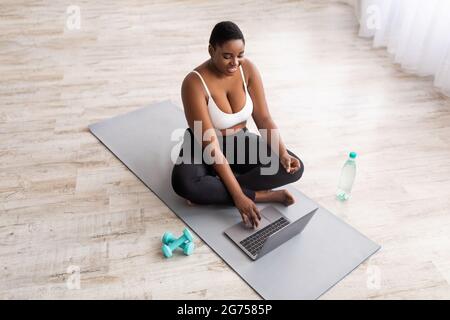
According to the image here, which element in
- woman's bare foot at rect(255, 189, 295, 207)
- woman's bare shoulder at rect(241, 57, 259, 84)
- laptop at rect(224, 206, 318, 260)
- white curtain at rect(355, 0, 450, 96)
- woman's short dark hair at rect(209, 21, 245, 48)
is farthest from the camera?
white curtain at rect(355, 0, 450, 96)

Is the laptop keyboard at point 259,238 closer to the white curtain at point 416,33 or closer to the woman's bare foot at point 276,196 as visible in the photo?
the woman's bare foot at point 276,196

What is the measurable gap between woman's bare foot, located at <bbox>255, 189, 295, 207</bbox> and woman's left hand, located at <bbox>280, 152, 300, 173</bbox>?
102 millimetres

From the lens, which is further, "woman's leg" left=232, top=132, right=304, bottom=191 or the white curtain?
the white curtain

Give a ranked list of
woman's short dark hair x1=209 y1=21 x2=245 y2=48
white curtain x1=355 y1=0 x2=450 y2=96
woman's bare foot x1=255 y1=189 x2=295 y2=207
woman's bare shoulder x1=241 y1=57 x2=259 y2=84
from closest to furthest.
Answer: woman's short dark hair x1=209 y1=21 x2=245 y2=48
woman's bare shoulder x1=241 y1=57 x2=259 y2=84
woman's bare foot x1=255 y1=189 x2=295 y2=207
white curtain x1=355 y1=0 x2=450 y2=96

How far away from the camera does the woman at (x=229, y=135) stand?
147 centimetres

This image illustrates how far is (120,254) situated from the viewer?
1.46 metres

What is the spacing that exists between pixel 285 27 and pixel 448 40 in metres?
1.16

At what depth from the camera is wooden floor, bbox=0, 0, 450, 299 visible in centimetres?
141

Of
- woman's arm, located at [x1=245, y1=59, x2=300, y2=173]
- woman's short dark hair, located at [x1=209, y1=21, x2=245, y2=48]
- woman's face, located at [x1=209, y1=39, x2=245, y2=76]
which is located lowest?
woman's arm, located at [x1=245, y1=59, x2=300, y2=173]

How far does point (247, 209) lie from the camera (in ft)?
4.93

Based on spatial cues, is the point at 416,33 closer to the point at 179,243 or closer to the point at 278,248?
the point at 278,248

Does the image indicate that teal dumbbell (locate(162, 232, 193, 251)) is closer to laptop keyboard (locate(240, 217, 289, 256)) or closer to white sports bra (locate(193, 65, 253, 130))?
laptop keyboard (locate(240, 217, 289, 256))

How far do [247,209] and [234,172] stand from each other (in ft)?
0.79

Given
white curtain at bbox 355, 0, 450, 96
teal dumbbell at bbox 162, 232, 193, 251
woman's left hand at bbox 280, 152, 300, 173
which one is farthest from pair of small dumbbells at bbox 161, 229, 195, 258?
white curtain at bbox 355, 0, 450, 96
